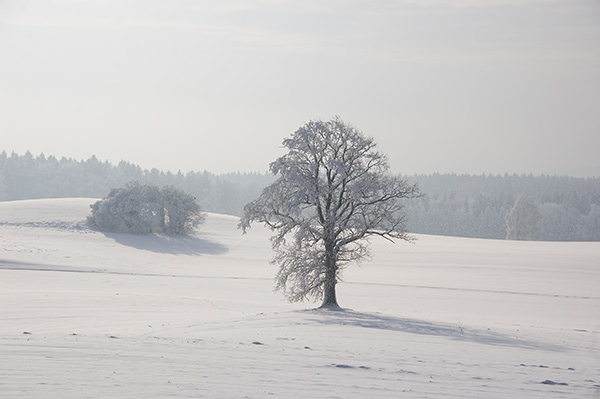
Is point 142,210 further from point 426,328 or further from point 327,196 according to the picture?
point 426,328

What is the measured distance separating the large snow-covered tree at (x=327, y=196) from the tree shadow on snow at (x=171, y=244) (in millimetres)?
25599

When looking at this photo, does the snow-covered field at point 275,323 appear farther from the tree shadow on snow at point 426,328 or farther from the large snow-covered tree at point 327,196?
the large snow-covered tree at point 327,196

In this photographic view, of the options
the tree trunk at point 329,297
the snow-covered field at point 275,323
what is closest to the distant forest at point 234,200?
the snow-covered field at point 275,323

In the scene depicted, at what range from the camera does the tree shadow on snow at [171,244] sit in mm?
45250

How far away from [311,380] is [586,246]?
4505 centimetres

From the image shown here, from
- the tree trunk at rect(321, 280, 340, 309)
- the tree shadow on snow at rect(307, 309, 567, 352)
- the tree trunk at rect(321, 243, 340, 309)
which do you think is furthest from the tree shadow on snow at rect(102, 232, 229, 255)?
the tree shadow on snow at rect(307, 309, 567, 352)

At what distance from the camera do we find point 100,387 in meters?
9.20

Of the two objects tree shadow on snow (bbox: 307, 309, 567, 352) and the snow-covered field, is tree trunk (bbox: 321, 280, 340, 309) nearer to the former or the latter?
tree shadow on snow (bbox: 307, 309, 567, 352)

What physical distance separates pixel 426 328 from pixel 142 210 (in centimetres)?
3471

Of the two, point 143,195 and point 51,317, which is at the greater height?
point 143,195

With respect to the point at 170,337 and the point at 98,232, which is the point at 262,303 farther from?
the point at 98,232

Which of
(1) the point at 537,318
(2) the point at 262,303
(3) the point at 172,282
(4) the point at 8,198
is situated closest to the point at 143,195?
(3) the point at 172,282

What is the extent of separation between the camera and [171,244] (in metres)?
47.1

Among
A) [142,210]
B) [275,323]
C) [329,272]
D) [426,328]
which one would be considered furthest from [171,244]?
[426,328]
